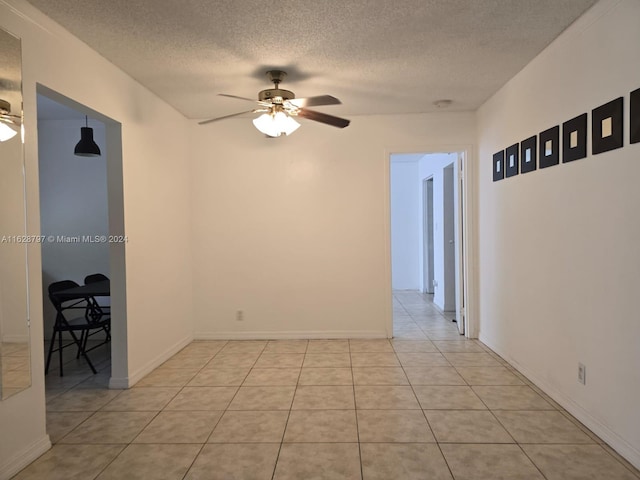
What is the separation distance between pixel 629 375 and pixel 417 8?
7.55 feet

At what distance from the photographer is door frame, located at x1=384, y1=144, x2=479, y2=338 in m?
4.39

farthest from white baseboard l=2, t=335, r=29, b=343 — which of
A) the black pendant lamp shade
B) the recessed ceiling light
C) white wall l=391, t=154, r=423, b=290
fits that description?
white wall l=391, t=154, r=423, b=290

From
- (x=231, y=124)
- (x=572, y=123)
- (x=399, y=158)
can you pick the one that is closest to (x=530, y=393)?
(x=572, y=123)

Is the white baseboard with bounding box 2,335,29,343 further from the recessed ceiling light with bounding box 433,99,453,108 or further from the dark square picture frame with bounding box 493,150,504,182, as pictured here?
the recessed ceiling light with bounding box 433,99,453,108

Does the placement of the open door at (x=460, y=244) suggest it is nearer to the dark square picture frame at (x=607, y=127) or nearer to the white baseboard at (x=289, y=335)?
the white baseboard at (x=289, y=335)

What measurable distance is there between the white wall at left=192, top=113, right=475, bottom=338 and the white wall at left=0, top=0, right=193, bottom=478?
29 centimetres

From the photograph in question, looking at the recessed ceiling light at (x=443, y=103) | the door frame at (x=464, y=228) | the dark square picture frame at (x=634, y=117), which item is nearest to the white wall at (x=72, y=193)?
the door frame at (x=464, y=228)

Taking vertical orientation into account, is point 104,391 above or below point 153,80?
below

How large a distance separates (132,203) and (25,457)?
188 cm

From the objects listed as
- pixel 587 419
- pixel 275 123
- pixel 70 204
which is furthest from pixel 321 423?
pixel 70 204

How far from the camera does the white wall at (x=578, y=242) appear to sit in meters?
2.12

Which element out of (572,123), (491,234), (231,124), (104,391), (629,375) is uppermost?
(231,124)

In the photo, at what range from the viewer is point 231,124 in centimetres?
457

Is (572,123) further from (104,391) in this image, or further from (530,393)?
(104,391)
